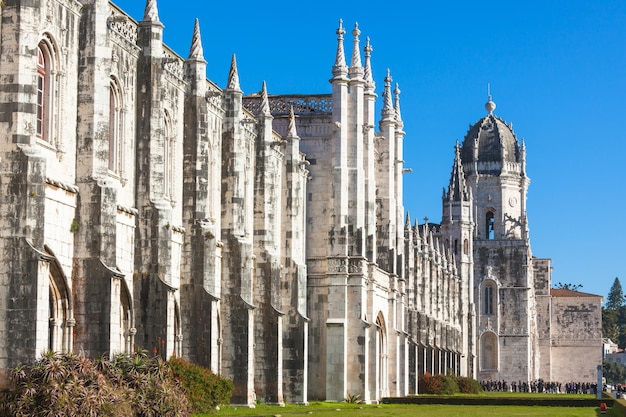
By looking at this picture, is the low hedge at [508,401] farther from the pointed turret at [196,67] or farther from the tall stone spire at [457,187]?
the tall stone spire at [457,187]

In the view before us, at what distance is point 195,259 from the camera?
43000 millimetres

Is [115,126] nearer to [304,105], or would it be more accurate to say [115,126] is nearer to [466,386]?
[304,105]

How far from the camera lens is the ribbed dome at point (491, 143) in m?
139

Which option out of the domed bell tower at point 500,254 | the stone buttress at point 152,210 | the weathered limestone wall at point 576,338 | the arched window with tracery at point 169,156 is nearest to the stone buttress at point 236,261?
the arched window with tracery at point 169,156

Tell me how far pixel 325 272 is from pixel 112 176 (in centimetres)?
2658

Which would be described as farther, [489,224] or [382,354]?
[489,224]

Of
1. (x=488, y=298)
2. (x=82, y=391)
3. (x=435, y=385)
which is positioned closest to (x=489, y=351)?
(x=488, y=298)

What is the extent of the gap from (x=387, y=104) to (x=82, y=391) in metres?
49.6

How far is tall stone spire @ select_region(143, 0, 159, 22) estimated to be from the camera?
3894 centimetres

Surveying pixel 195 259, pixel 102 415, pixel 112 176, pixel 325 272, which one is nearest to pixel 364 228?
pixel 325 272

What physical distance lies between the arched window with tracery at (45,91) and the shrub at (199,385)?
846 centimetres

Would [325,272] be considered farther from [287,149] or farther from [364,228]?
[287,149]

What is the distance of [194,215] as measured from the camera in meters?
43.3

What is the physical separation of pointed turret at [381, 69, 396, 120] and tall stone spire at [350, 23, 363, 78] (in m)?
9.09
